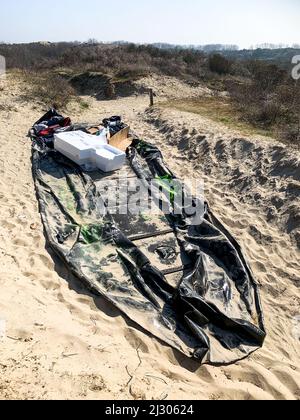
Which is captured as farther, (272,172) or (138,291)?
(272,172)

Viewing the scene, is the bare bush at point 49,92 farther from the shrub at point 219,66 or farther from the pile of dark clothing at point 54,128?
the shrub at point 219,66

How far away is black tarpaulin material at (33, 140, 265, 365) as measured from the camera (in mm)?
3580

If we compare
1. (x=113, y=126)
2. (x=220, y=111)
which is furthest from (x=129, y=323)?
(x=220, y=111)

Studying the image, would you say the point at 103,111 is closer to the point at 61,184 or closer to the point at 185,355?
the point at 61,184

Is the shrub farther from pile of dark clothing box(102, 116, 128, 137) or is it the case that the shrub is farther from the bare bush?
pile of dark clothing box(102, 116, 128, 137)

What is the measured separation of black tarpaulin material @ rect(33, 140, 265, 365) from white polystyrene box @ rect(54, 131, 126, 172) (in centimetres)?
72

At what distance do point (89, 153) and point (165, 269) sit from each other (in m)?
3.35

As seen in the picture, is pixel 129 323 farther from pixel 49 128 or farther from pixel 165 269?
pixel 49 128

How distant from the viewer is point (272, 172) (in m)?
6.55

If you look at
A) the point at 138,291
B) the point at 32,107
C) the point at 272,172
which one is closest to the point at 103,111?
the point at 32,107

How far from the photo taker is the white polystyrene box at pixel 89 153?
6.78 metres

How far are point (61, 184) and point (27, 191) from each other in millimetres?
592

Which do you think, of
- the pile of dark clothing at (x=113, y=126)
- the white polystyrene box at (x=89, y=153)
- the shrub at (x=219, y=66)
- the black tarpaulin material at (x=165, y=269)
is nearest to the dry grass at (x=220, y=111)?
the pile of dark clothing at (x=113, y=126)

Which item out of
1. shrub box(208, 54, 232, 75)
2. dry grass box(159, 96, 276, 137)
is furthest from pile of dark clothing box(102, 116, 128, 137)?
shrub box(208, 54, 232, 75)
